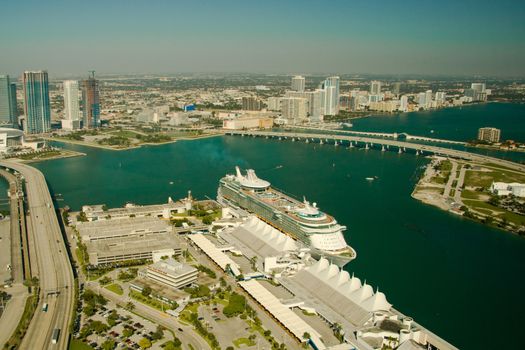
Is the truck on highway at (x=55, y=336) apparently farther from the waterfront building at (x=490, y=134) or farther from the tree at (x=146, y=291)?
the waterfront building at (x=490, y=134)

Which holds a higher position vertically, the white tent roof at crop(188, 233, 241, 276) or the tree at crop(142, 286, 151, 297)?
the white tent roof at crop(188, 233, 241, 276)

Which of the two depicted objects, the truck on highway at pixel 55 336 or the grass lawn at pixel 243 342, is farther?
the grass lawn at pixel 243 342

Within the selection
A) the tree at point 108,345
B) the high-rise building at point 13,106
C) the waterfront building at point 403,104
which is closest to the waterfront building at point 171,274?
the tree at point 108,345

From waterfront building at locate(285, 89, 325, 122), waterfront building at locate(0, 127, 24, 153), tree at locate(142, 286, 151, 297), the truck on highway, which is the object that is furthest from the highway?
waterfront building at locate(285, 89, 325, 122)

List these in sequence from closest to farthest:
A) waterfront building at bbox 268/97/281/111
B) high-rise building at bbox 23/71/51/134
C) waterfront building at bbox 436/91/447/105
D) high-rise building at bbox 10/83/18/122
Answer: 1. high-rise building at bbox 23/71/51/134
2. high-rise building at bbox 10/83/18/122
3. waterfront building at bbox 268/97/281/111
4. waterfront building at bbox 436/91/447/105

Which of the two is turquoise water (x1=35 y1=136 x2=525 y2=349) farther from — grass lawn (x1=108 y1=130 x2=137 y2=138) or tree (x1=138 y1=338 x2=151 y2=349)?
tree (x1=138 y1=338 x2=151 y2=349)

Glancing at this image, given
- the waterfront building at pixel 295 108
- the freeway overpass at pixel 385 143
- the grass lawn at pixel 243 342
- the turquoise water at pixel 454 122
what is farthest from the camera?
the waterfront building at pixel 295 108
